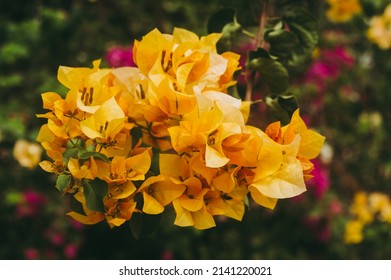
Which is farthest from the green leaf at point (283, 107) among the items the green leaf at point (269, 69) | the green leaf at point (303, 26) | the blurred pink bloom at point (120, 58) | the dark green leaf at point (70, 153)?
the blurred pink bloom at point (120, 58)

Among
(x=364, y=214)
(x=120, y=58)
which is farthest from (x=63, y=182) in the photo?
(x=364, y=214)

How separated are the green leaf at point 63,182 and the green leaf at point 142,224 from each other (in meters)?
0.09

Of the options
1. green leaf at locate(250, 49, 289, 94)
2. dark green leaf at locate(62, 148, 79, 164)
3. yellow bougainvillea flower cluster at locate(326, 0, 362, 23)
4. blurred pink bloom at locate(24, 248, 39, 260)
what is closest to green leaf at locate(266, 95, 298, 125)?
green leaf at locate(250, 49, 289, 94)

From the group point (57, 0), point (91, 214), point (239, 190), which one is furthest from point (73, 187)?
point (57, 0)

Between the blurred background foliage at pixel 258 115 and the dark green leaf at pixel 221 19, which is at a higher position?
the dark green leaf at pixel 221 19

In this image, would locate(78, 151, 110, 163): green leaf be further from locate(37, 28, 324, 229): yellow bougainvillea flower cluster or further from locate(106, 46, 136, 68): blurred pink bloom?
locate(106, 46, 136, 68): blurred pink bloom

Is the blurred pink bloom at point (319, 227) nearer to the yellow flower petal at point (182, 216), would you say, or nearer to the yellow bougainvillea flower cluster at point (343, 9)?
the yellow bougainvillea flower cluster at point (343, 9)

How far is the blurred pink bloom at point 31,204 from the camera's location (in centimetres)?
198

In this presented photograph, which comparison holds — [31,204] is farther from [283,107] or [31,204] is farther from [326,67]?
[283,107]

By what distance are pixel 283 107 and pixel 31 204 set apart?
1.50m

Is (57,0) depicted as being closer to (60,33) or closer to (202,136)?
(60,33)

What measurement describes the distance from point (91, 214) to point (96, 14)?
1.54 m

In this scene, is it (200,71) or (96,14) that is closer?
(200,71)

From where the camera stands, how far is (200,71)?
0.60 metres
